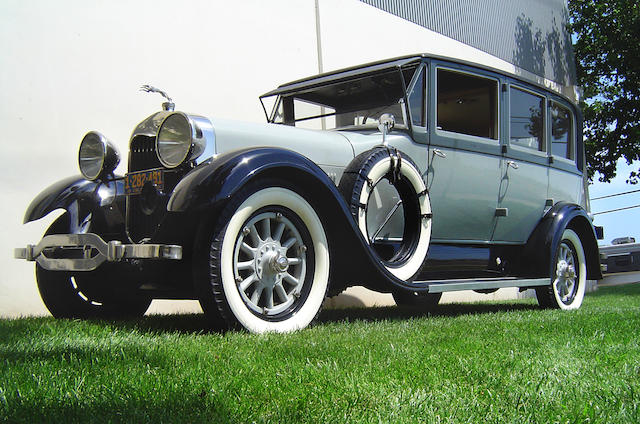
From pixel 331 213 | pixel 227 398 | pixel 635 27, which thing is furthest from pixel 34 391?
pixel 635 27

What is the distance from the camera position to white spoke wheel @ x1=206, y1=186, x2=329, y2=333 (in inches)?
124

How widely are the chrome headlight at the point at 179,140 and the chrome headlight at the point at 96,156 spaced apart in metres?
0.70

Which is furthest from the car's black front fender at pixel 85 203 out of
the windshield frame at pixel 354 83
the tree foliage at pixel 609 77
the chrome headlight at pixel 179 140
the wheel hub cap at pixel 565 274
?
the tree foliage at pixel 609 77

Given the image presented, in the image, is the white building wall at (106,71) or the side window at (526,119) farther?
the side window at (526,119)

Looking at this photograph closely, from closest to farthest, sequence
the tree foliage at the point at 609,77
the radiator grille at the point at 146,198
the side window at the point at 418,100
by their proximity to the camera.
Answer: the radiator grille at the point at 146,198
the side window at the point at 418,100
the tree foliage at the point at 609,77

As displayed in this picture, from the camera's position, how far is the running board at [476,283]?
421 centimetres

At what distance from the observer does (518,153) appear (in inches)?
215

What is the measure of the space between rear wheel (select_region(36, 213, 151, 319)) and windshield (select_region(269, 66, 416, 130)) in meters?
2.09

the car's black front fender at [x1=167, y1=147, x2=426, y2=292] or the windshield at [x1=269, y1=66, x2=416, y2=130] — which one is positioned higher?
the windshield at [x1=269, y1=66, x2=416, y2=130]

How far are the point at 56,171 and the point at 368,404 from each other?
417cm

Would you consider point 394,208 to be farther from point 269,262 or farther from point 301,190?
point 269,262

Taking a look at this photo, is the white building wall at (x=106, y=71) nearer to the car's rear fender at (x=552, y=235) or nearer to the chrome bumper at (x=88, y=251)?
the chrome bumper at (x=88, y=251)

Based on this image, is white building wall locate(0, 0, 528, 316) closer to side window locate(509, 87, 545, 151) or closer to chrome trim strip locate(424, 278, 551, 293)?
side window locate(509, 87, 545, 151)

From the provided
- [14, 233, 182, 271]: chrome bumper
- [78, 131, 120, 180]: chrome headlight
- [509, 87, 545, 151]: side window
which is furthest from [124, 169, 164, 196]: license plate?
[509, 87, 545, 151]: side window
